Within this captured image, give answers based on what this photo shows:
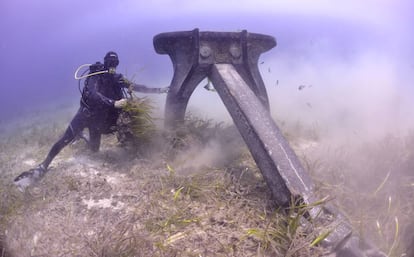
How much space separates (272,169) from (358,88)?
8.12 m

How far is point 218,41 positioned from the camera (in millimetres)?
5543

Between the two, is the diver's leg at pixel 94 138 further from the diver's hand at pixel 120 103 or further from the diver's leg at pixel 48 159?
the diver's hand at pixel 120 103

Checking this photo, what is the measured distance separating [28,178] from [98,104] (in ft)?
5.87

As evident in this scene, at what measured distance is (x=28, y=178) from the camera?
4.98 metres

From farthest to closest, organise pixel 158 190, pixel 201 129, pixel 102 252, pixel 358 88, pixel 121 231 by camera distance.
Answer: pixel 358 88
pixel 201 129
pixel 158 190
pixel 121 231
pixel 102 252

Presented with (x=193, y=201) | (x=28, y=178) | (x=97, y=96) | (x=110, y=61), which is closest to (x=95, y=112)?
(x=97, y=96)

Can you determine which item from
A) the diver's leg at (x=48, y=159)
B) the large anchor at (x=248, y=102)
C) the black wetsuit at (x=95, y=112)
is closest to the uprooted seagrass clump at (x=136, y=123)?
the black wetsuit at (x=95, y=112)

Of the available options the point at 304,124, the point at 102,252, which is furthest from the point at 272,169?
the point at 304,124

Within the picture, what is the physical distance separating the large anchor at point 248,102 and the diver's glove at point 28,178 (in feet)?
8.24

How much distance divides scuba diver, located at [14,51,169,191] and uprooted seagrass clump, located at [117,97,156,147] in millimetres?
172

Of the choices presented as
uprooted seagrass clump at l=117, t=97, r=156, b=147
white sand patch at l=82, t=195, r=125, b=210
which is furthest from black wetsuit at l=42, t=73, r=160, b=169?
Result: white sand patch at l=82, t=195, r=125, b=210

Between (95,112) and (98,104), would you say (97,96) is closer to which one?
(98,104)

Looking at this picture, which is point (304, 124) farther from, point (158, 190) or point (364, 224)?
point (158, 190)

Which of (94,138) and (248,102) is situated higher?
(248,102)
